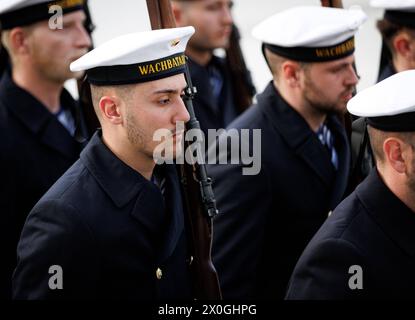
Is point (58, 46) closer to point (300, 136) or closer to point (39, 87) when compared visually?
point (39, 87)

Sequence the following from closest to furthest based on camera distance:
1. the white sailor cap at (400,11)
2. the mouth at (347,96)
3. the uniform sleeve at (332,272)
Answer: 1. the uniform sleeve at (332,272)
2. the mouth at (347,96)
3. the white sailor cap at (400,11)

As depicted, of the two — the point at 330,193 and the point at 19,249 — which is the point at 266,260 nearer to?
the point at 330,193

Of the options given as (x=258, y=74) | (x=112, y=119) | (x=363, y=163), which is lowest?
(x=258, y=74)

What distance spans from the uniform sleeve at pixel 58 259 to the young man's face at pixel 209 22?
9.59 ft

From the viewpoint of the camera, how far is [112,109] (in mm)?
4199

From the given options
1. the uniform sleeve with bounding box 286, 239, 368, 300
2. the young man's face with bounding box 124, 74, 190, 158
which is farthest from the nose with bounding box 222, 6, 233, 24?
the uniform sleeve with bounding box 286, 239, 368, 300

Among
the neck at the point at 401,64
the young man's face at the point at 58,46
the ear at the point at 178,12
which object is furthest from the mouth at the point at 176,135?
the ear at the point at 178,12

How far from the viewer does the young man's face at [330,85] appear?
5.15 metres

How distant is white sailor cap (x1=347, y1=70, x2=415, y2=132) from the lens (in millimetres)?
3766

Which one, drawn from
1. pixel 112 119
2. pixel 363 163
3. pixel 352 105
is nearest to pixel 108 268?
pixel 112 119

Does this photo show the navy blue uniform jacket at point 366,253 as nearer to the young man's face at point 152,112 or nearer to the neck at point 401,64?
the young man's face at point 152,112
